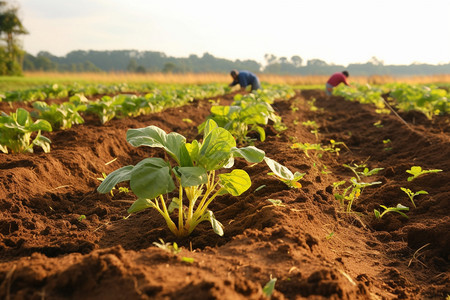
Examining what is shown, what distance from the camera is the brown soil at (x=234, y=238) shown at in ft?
4.98

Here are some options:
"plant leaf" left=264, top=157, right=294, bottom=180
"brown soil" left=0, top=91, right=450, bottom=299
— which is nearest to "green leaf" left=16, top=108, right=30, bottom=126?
"brown soil" left=0, top=91, right=450, bottom=299

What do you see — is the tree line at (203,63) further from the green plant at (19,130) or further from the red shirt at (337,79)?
the green plant at (19,130)

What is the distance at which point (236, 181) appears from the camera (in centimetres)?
232

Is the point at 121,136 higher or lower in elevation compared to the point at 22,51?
lower

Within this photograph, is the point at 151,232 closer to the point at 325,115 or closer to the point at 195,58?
the point at 325,115

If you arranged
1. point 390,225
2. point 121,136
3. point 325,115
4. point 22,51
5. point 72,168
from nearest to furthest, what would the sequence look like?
point 390,225 → point 72,168 → point 121,136 → point 325,115 → point 22,51

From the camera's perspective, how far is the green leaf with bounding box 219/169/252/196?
232 centimetres

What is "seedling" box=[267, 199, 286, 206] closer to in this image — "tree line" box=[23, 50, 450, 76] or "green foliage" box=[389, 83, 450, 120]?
"green foliage" box=[389, 83, 450, 120]

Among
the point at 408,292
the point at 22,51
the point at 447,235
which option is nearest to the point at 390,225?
the point at 447,235

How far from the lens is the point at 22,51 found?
41406 mm

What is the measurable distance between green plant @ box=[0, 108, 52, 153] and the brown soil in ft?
0.79

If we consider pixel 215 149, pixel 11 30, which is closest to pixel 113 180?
pixel 215 149

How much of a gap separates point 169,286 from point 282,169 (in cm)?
117

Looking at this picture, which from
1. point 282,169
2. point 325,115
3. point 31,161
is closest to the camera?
point 282,169
